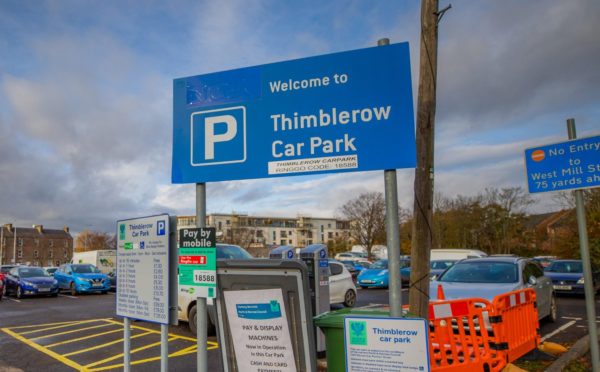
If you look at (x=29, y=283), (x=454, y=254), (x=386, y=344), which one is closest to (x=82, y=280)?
(x=29, y=283)

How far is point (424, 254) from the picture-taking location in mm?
4305

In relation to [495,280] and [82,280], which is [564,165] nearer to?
[495,280]

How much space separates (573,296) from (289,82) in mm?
19301

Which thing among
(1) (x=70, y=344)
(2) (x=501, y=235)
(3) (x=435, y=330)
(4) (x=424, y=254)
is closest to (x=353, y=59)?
(4) (x=424, y=254)

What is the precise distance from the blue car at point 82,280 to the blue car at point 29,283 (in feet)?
3.67

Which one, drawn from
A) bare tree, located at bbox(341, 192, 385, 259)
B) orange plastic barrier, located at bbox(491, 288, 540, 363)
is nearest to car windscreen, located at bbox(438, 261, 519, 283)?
orange plastic barrier, located at bbox(491, 288, 540, 363)

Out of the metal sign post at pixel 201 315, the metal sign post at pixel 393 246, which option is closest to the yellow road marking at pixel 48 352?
the metal sign post at pixel 201 315

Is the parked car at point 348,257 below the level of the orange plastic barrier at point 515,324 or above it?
below

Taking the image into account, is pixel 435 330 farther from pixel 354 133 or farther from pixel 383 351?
pixel 354 133

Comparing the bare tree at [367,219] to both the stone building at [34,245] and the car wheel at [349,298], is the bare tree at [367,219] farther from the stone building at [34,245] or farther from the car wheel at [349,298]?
the stone building at [34,245]

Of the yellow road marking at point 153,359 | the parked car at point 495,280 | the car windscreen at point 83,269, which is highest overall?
the parked car at point 495,280

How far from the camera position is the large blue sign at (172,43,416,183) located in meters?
3.20

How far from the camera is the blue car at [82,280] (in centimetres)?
2203

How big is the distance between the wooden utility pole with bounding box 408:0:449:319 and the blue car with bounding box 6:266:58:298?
822 inches
